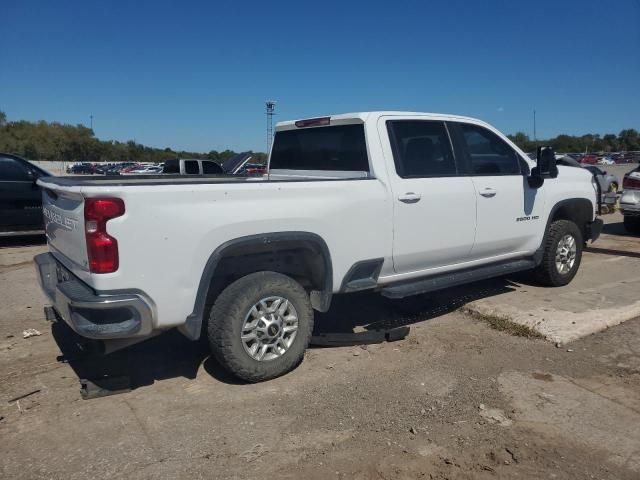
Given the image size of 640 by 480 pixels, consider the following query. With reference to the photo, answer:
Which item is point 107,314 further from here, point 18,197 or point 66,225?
point 18,197

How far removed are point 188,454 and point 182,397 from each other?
776 mm

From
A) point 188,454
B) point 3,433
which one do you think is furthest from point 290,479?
point 3,433

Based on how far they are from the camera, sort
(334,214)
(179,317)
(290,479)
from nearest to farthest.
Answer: (290,479) → (179,317) → (334,214)

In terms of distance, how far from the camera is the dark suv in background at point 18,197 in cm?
951

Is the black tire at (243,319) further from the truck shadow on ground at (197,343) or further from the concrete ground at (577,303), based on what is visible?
the concrete ground at (577,303)

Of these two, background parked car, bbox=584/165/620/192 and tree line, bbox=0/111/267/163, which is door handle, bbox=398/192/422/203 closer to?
background parked car, bbox=584/165/620/192

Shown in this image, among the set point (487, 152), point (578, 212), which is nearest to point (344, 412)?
point (487, 152)

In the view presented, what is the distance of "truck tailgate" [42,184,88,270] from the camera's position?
336 cm

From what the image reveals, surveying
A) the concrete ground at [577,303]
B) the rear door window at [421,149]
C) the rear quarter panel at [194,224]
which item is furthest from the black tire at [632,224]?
the rear quarter panel at [194,224]

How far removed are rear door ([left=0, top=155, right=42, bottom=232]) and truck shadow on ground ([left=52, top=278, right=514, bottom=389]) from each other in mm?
5342

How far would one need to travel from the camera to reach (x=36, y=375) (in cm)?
414

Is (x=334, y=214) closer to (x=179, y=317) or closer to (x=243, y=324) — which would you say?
(x=243, y=324)

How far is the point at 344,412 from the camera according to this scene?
11.7 ft

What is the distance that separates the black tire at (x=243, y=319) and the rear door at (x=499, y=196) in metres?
2.21
